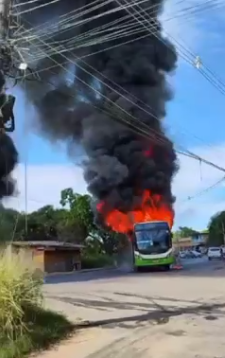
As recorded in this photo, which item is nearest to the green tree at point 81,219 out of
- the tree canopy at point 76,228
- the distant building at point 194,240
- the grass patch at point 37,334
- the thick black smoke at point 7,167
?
the tree canopy at point 76,228

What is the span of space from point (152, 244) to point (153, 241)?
0.16m

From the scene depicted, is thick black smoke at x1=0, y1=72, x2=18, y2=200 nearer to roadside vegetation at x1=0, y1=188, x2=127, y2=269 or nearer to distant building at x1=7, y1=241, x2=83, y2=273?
distant building at x1=7, y1=241, x2=83, y2=273

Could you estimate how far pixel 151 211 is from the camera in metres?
35.4

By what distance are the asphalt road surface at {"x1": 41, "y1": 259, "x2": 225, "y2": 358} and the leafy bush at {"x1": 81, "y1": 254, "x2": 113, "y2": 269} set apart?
28.3 m

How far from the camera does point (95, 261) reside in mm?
45562

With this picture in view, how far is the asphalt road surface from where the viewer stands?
7.21 metres

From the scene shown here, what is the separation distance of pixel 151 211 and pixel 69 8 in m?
15.3

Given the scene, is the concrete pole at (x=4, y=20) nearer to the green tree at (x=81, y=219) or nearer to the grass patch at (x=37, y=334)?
the grass patch at (x=37, y=334)

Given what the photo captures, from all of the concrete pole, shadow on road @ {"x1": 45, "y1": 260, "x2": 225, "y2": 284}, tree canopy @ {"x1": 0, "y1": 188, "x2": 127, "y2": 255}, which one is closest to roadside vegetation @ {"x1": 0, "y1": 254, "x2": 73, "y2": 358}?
the concrete pole

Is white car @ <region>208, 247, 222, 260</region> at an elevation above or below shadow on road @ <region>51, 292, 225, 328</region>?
above

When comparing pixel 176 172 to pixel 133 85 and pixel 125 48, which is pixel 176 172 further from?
pixel 125 48

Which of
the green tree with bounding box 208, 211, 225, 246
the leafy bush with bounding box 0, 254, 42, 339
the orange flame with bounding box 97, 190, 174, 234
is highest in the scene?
the green tree with bounding box 208, 211, 225, 246

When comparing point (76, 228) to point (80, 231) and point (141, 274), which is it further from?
point (141, 274)

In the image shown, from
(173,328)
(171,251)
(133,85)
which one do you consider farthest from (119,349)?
(133,85)
